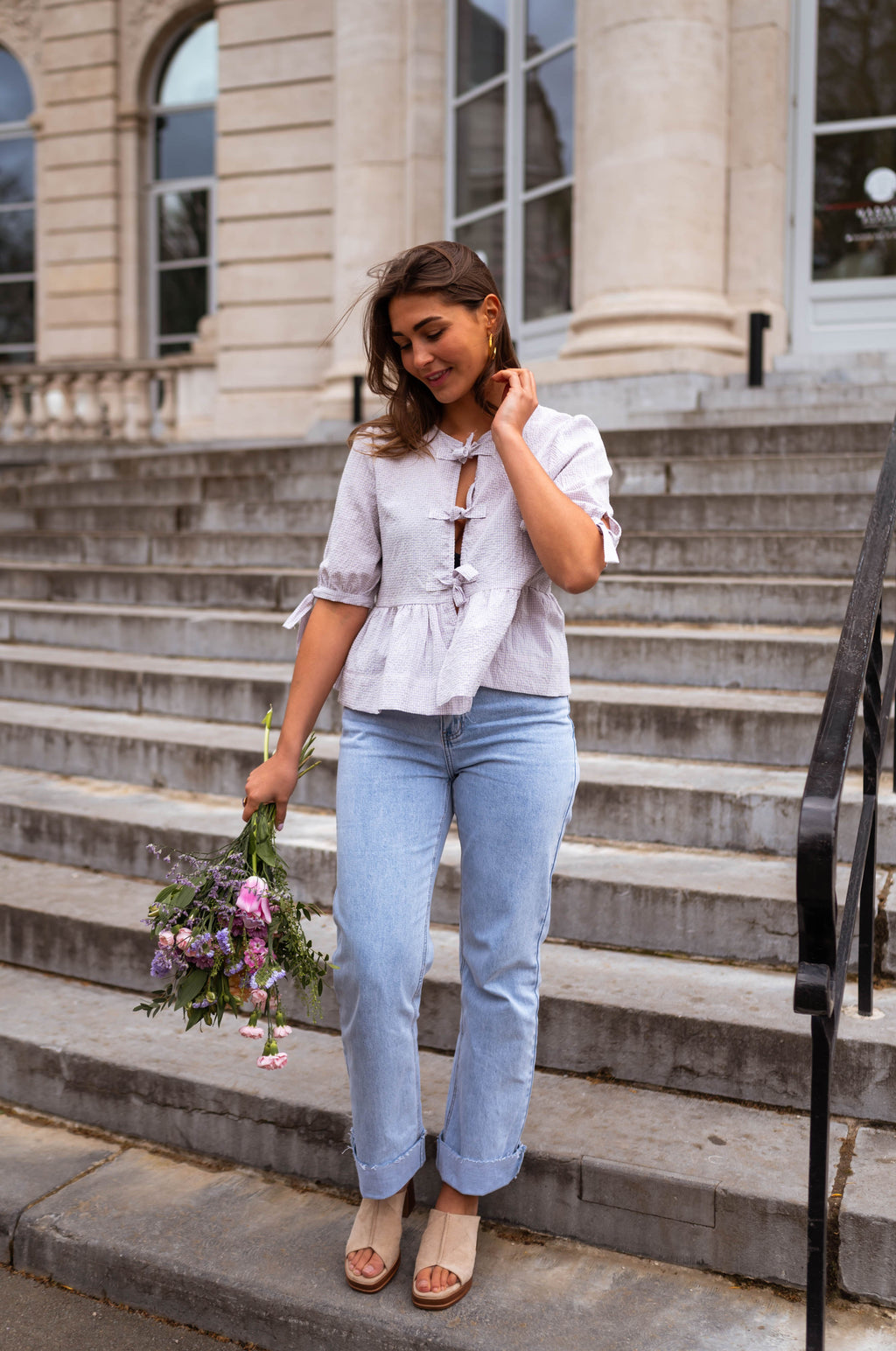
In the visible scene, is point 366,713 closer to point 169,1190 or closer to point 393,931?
point 393,931

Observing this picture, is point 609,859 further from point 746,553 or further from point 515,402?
point 746,553

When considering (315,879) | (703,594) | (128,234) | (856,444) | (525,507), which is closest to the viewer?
(525,507)

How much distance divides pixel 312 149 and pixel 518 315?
115 inches

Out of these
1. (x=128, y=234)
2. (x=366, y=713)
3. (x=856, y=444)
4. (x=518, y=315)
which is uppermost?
(x=128, y=234)

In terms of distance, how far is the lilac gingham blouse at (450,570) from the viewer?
2227 millimetres

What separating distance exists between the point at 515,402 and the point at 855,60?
25.0ft

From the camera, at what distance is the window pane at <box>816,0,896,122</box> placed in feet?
27.3

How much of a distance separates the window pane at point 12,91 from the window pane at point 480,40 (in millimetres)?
6364

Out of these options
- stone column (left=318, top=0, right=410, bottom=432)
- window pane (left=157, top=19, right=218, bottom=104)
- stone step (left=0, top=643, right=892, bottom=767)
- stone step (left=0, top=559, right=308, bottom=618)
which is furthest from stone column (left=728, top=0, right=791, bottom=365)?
window pane (left=157, top=19, right=218, bottom=104)

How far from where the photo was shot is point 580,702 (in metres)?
4.40

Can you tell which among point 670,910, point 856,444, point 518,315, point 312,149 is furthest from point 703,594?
point 312,149

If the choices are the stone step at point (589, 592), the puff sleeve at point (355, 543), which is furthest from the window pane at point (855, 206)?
the puff sleeve at point (355, 543)

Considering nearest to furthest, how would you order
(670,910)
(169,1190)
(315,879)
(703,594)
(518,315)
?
(169,1190) → (670,910) → (315,879) → (703,594) → (518,315)

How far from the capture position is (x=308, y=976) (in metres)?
2.33
